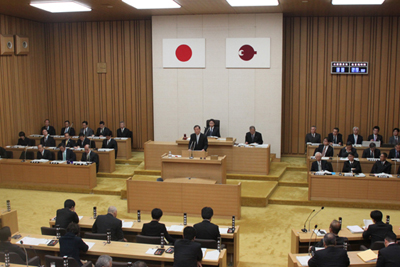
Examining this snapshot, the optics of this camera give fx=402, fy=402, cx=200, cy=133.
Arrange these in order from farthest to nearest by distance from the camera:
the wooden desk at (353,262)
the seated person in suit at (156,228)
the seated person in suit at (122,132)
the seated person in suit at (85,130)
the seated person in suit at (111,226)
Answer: the seated person in suit at (85,130) → the seated person in suit at (122,132) → the seated person in suit at (111,226) → the seated person in suit at (156,228) → the wooden desk at (353,262)

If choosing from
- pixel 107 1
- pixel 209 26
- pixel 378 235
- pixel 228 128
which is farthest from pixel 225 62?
pixel 378 235

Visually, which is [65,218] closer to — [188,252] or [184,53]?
[188,252]

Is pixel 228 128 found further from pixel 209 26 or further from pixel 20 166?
pixel 20 166

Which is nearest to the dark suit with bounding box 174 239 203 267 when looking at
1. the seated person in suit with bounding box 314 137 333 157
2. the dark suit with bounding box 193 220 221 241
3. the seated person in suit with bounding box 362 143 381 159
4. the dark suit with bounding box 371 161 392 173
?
the dark suit with bounding box 193 220 221 241

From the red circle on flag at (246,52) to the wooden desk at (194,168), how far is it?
4.01 m

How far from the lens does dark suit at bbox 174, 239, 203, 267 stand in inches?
180

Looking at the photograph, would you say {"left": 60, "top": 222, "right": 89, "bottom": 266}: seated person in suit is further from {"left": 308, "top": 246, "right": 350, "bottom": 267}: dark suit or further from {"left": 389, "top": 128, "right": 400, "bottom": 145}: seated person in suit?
{"left": 389, "top": 128, "right": 400, "bottom": 145}: seated person in suit

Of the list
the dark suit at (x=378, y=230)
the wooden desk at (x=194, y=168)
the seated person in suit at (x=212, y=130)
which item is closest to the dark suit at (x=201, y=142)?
the wooden desk at (x=194, y=168)

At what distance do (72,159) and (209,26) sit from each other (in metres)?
5.60

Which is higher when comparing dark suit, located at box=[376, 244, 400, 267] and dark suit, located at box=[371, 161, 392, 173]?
dark suit, located at box=[371, 161, 392, 173]

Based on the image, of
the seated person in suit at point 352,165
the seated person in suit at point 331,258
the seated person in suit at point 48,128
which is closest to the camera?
the seated person in suit at point 331,258

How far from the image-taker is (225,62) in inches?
481

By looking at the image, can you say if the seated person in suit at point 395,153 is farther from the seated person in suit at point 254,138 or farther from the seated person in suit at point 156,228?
the seated person in suit at point 156,228

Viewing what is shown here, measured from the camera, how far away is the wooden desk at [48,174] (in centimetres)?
1027
